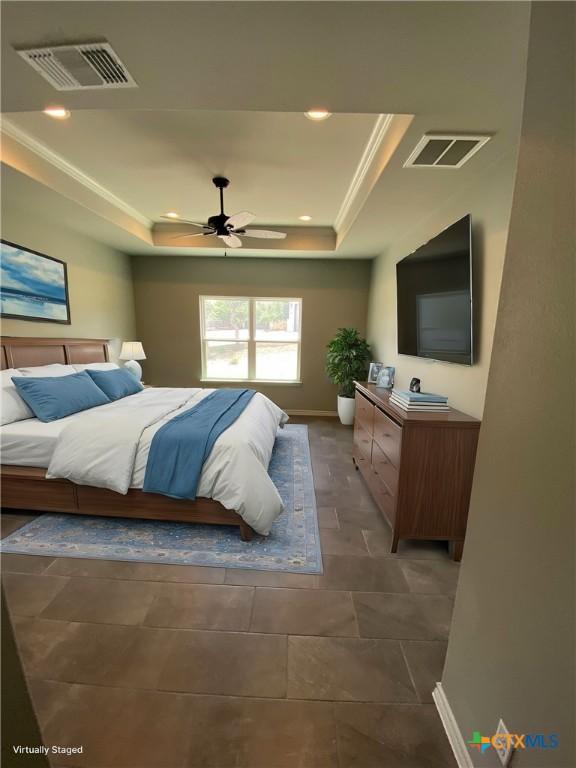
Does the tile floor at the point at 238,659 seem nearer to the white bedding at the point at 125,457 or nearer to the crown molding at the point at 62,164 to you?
the white bedding at the point at 125,457

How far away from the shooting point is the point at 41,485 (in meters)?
2.25

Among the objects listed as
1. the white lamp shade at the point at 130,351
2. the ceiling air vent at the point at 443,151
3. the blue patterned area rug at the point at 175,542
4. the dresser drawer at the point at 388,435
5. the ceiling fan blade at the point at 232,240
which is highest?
the ceiling air vent at the point at 443,151

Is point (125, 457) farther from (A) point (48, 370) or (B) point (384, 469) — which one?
(B) point (384, 469)

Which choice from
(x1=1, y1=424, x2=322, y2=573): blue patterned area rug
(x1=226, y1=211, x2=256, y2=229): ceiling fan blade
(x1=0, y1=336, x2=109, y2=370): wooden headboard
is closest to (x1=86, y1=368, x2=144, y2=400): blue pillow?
(x1=0, y1=336, x2=109, y2=370): wooden headboard

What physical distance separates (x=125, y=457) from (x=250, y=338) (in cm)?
343

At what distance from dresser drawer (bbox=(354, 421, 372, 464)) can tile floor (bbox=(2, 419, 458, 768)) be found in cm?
90

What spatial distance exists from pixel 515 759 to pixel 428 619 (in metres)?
0.83

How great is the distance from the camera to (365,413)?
295 centimetres

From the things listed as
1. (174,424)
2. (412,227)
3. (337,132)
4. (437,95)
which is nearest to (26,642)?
(174,424)

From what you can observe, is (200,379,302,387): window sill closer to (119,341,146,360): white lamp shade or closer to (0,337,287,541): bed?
(119,341,146,360): white lamp shade

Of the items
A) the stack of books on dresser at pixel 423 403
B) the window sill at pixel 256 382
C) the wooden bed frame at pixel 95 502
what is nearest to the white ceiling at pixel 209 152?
the stack of books on dresser at pixel 423 403

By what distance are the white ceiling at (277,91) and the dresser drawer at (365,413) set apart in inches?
70.7

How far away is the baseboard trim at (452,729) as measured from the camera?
991mm

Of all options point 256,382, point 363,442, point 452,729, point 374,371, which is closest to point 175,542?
point 452,729
